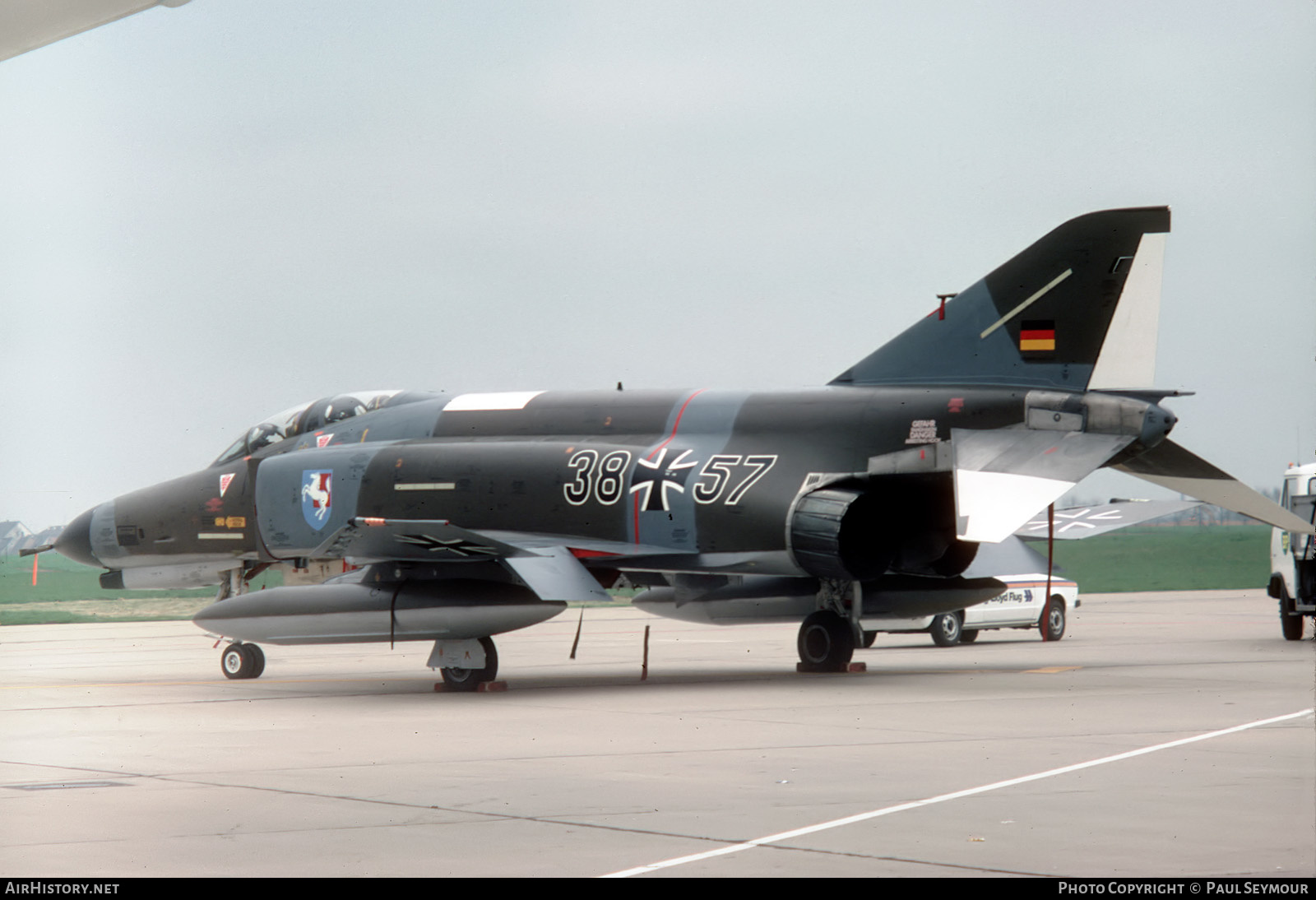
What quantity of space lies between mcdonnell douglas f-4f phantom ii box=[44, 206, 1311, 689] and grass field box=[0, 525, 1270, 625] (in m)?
2.14

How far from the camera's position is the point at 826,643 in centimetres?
1678

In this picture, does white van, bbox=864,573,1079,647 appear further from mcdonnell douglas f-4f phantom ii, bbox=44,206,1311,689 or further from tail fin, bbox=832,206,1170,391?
tail fin, bbox=832,206,1170,391

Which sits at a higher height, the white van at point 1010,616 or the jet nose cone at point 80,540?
the jet nose cone at point 80,540

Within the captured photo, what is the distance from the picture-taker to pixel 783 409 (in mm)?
16297

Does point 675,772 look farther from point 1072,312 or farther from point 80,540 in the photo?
point 80,540

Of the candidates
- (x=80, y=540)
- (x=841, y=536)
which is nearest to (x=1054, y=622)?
(x=841, y=536)

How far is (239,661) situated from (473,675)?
140 inches

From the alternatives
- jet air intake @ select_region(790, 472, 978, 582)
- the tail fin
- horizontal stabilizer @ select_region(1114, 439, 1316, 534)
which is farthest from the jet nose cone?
horizontal stabilizer @ select_region(1114, 439, 1316, 534)

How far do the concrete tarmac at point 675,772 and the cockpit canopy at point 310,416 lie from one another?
120 inches

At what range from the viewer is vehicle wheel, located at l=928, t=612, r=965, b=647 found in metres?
22.7

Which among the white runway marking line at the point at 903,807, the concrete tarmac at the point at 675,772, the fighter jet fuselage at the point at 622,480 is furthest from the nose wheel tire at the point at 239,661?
the white runway marking line at the point at 903,807

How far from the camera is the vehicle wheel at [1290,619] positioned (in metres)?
22.1

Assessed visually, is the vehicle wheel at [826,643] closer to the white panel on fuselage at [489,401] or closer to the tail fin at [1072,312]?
the tail fin at [1072,312]

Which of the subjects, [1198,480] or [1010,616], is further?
[1010,616]
